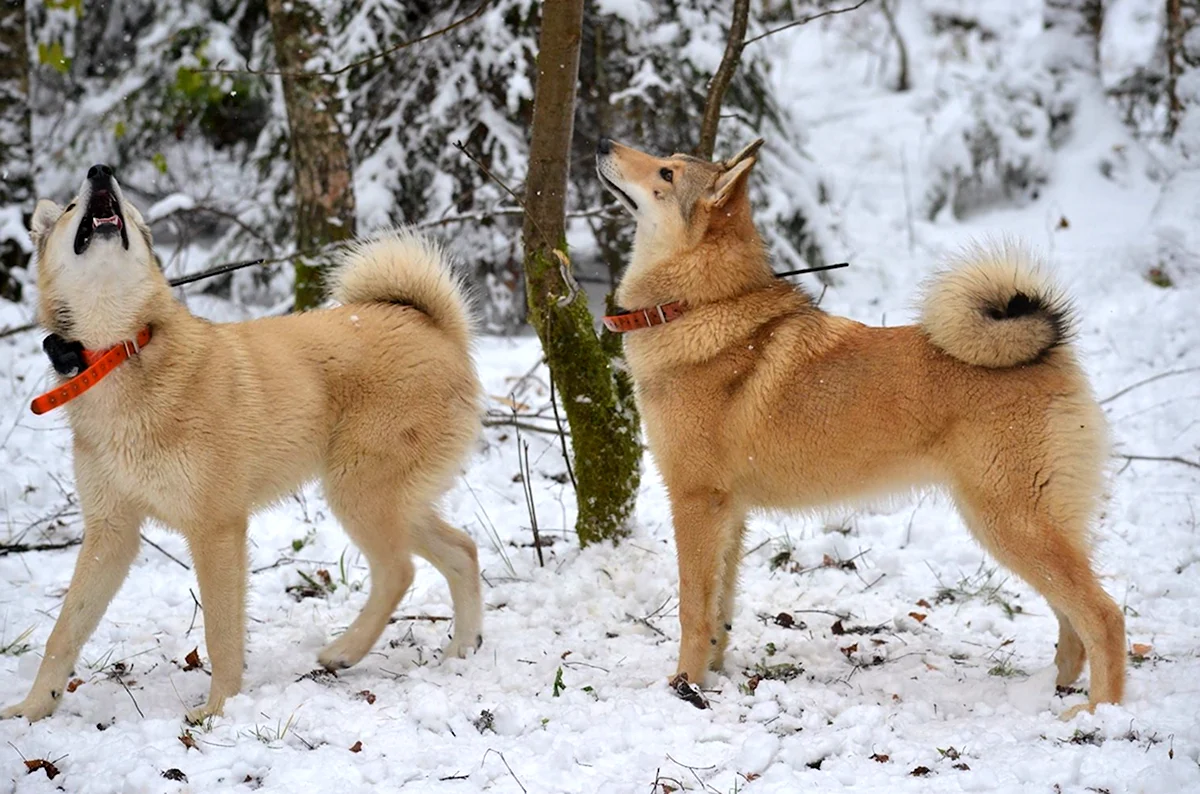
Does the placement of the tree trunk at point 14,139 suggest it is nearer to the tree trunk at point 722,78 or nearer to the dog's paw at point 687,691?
the tree trunk at point 722,78

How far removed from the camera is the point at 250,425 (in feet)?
13.8

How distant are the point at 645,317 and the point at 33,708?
2735mm

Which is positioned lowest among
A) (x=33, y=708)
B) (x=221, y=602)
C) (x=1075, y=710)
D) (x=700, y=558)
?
(x=33, y=708)

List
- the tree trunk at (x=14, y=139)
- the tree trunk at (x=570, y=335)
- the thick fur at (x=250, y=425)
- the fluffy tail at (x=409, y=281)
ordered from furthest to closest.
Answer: the tree trunk at (x=14, y=139)
the tree trunk at (x=570, y=335)
the fluffy tail at (x=409, y=281)
the thick fur at (x=250, y=425)

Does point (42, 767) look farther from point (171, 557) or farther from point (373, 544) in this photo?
point (171, 557)

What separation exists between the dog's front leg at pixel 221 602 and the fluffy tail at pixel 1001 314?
9.18ft

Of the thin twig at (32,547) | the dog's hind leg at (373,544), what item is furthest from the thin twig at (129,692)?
the thin twig at (32,547)

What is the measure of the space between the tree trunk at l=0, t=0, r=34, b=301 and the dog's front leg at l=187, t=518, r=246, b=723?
18.6 feet

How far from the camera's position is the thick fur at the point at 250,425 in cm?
397

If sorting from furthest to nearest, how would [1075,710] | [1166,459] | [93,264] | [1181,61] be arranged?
[1181,61] < [1166,459] < [93,264] < [1075,710]

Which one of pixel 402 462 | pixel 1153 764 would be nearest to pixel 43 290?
pixel 402 462

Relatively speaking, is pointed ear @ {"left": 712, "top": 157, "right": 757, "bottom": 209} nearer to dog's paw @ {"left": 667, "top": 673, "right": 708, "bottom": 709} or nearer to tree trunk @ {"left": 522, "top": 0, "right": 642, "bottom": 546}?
tree trunk @ {"left": 522, "top": 0, "right": 642, "bottom": 546}

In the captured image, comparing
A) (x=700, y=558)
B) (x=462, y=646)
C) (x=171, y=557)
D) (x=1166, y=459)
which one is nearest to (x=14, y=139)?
(x=171, y=557)

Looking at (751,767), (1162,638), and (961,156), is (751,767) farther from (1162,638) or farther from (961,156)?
(961,156)
